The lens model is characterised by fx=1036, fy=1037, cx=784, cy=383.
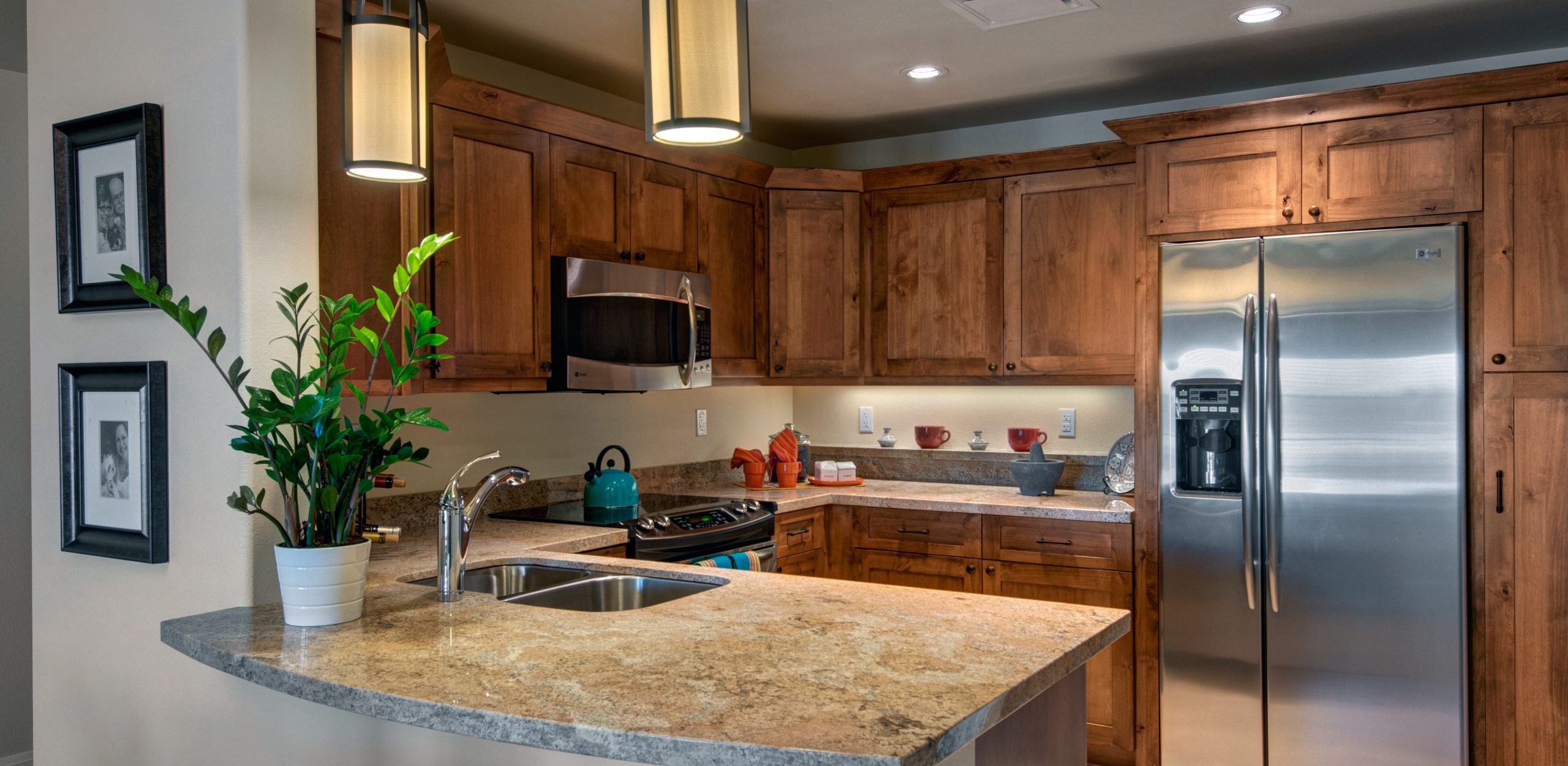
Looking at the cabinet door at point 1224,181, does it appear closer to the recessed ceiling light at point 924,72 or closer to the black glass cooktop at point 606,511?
the recessed ceiling light at point 924,72

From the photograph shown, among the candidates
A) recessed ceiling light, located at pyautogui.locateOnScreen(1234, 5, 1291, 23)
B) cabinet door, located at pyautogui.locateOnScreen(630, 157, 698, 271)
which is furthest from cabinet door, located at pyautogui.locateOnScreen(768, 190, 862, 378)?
recessed ceiling light, located at pyautogui.locateOnScreen(1234, 5, 1291, 23)

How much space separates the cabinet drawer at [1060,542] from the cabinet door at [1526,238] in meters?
1.22

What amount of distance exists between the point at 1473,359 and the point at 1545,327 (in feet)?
0.64

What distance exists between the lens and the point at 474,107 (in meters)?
3.00

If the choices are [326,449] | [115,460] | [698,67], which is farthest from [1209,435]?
[115,460]

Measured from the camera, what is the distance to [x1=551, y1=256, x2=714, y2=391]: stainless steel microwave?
3.28 metres

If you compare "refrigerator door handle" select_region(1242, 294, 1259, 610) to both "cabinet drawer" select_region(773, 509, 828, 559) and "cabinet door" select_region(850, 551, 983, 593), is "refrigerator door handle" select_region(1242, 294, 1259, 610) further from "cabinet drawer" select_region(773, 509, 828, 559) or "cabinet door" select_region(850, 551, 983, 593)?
"cabinet drawer" select_region(773, 509, 828, 559)

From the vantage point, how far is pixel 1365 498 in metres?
3.12

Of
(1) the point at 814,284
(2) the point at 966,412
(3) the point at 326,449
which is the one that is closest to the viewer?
(3) the point at 326,449

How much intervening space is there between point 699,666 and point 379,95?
1.01 metres

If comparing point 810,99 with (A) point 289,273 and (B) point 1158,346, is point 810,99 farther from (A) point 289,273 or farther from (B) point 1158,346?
(A) point 289,273

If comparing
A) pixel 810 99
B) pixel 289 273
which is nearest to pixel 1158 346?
pixel 810 99

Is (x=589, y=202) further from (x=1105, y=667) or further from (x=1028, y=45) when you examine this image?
(x=1105, y=667)

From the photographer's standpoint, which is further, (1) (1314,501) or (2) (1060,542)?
(2) (1060,542)
